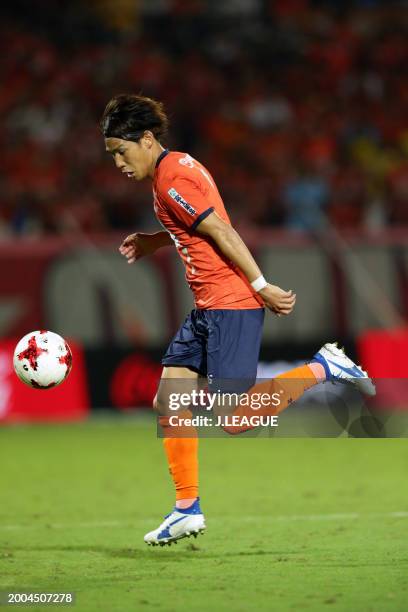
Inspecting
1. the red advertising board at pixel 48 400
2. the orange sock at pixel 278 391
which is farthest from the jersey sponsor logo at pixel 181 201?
the red advertising board at pixel 48 400

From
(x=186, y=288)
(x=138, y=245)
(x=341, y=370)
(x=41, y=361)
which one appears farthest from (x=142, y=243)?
(x=186, y=288)

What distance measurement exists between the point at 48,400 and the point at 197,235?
25.8ft

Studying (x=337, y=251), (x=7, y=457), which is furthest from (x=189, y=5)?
(x=7, y=457)

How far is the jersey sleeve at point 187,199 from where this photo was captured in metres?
6.05

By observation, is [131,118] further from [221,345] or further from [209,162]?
[209,162]

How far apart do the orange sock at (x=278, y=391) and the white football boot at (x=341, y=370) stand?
12cm

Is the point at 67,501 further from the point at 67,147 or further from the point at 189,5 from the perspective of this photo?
the point at 189,5

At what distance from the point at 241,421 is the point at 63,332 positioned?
8.37m

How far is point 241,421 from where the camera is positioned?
245 inches

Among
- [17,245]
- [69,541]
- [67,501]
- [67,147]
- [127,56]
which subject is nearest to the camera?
[69,541]

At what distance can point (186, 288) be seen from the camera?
47.6 feet

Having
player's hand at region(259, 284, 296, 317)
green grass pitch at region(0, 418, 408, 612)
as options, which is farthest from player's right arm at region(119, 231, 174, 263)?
green grass pitch at region(0, 418, 408, 612)

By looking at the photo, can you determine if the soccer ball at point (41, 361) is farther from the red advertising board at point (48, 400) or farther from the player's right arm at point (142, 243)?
the red advertising board at point (48, 400)

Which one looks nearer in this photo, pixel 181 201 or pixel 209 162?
pixel 181 201
